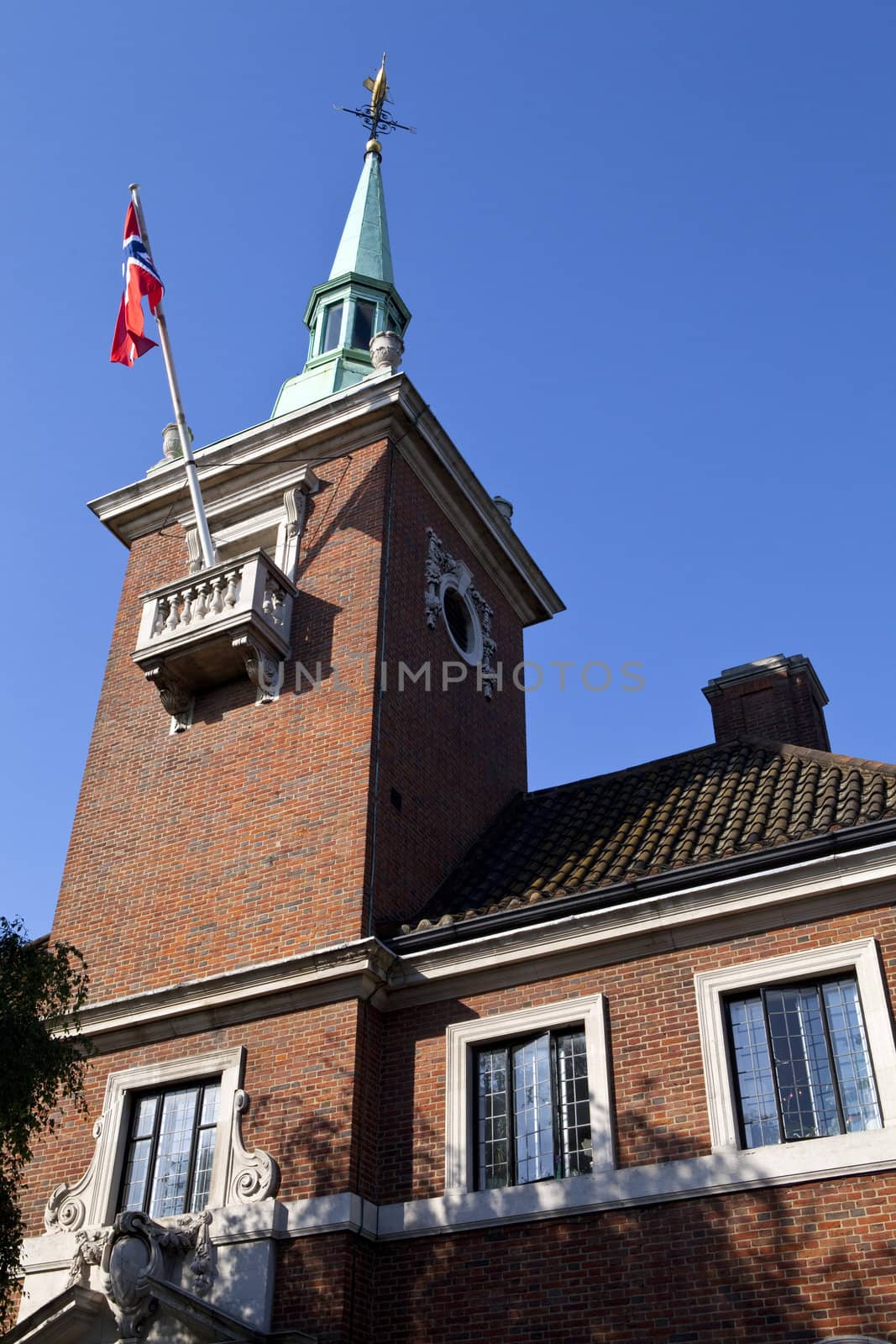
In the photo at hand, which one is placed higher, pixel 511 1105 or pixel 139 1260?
pixel 511 1105

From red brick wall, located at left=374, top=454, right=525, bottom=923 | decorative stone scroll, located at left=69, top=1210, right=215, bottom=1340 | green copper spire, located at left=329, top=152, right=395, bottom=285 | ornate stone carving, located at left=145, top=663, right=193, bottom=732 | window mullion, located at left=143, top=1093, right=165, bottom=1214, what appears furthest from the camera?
green copper spire, located at left=329, top=152, right=395, bottom=285

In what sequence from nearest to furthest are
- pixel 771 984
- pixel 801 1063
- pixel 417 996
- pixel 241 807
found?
pixel 801 1063, pixel 771 984, pixel 417 996, pixel 241 807

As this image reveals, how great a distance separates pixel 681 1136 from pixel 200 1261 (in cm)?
460

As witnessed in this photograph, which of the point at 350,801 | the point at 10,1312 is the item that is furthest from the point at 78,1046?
the point at 350,801

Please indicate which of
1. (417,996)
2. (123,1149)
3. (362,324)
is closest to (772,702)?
(417,996)

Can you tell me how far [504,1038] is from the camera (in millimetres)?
13469

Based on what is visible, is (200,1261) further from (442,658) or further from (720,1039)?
(442,658)

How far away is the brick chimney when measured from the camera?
755 inches

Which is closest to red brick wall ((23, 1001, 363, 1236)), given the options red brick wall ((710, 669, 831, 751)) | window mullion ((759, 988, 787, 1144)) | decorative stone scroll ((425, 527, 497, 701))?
window mullion ((759, 988, 787, 1144))

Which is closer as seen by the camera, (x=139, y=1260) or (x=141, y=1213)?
(x=139, y=1260)

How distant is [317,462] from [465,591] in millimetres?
2878

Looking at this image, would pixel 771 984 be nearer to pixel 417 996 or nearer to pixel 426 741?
pixel 417 996

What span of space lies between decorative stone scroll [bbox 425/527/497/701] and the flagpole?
298cm

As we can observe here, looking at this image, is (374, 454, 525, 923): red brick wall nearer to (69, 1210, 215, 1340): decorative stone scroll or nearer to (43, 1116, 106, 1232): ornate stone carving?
(69, 1210, 215, 1340): decorative stone scroll
